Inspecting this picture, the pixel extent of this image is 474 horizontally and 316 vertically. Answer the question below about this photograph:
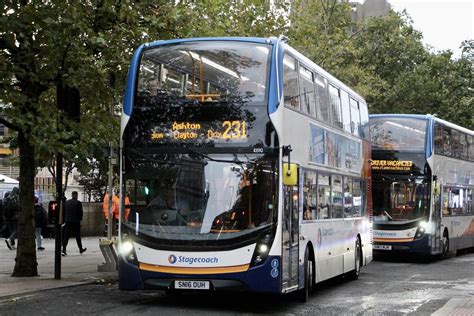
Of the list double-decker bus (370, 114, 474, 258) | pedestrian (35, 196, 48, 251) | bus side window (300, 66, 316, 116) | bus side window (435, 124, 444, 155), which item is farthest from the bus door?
pedestrian (35, 196, 48, 251)

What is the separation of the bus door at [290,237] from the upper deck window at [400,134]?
1137 centimetres

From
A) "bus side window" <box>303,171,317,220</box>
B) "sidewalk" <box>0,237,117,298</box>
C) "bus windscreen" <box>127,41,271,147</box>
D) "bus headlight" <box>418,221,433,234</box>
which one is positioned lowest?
"sidewalk" <box>0,237,117,298</box>

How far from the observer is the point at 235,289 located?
12.7 m

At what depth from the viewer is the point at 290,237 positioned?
1348 centimetres

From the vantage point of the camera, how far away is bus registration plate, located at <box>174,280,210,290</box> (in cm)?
1269

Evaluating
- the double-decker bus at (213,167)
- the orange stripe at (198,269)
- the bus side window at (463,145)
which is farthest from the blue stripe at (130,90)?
the bus side window at (463,145)

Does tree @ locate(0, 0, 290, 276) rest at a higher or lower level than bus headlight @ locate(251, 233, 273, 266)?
higher

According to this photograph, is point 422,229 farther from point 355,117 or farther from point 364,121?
point 355,117

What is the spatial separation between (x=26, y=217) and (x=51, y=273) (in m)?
1.80

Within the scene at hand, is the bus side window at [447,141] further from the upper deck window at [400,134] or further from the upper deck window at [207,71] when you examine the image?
the upper deck window at [207,71]

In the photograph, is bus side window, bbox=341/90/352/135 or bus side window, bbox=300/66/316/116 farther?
bus side window, bbox=341/90/352/135

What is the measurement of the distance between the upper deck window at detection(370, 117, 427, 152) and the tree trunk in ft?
37.1

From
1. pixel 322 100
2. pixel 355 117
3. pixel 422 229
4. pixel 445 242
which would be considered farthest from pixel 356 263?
pixel 445 242

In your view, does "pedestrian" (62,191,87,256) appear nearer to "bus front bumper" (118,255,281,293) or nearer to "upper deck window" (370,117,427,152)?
"upper deck window" (370,117,427,152)
